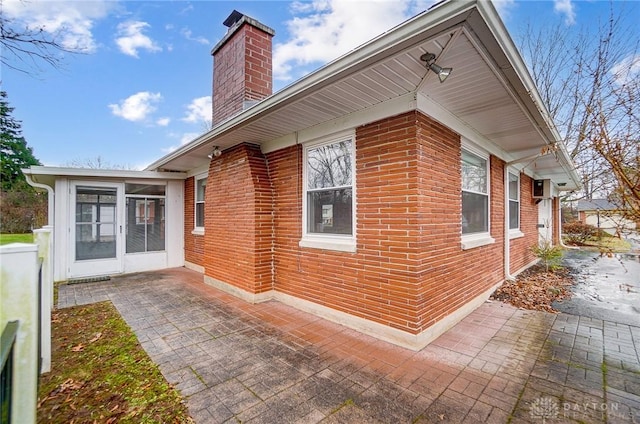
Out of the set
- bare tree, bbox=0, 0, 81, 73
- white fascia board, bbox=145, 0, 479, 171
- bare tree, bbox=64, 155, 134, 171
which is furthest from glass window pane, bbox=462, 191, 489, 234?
bare tree, bbox=64, 155, 134, 171

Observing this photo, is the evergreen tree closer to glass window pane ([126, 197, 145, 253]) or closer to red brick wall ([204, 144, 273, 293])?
glass window pane ([126, 197, 145, 253])

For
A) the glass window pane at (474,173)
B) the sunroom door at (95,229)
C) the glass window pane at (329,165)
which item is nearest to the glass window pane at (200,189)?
the sunroom door at (95,229)

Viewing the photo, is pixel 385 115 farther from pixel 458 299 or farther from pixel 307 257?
pixel 458 299

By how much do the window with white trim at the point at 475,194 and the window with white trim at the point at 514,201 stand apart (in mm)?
2038

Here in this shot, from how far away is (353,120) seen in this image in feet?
12.5

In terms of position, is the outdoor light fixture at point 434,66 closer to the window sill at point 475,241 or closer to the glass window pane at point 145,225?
the window sill at point 475,241

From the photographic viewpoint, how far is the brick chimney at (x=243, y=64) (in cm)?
625

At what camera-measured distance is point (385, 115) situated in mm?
3469

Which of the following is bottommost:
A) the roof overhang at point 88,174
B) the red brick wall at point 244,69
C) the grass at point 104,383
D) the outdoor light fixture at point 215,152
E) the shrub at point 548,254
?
the grass at point 104,383

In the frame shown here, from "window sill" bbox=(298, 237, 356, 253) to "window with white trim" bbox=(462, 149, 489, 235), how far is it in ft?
6.27

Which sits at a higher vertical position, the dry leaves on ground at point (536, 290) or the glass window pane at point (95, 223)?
the glass window pane at point (95, 223)

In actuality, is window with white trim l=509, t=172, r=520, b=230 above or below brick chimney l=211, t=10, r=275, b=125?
below

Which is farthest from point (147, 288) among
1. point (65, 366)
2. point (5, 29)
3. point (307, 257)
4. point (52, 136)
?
point (52, 136)

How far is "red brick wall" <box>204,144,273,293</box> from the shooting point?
16.5 ft
